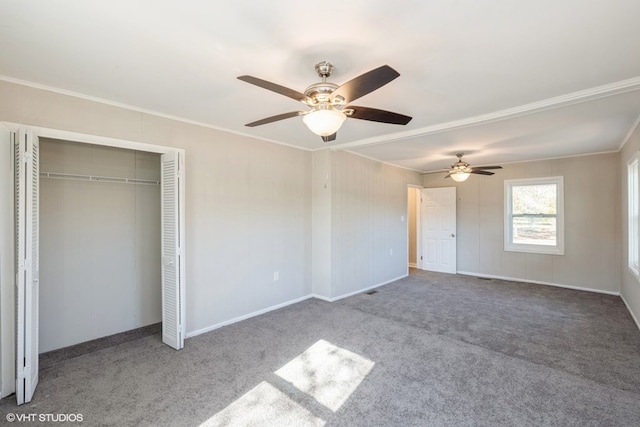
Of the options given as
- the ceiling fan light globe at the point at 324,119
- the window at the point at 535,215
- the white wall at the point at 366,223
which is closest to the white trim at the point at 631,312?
the window at the point at 535,215

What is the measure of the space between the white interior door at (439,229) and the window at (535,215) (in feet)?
3.60

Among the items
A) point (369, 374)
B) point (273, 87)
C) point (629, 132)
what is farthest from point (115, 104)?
point (629, 132)

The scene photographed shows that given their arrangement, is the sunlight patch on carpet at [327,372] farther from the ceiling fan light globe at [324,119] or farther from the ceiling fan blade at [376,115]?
the ceiling fan blade at [376,115]

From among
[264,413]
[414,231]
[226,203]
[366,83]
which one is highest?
[366,83]

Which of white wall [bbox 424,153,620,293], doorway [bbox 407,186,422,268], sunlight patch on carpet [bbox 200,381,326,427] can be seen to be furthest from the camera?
doorway [bbox 407,186,422,268]

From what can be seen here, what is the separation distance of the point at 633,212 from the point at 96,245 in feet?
22.3

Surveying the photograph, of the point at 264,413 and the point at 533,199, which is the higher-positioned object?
the point at 533,199

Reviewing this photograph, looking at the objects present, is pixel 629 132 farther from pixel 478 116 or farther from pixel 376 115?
pixel 376 115

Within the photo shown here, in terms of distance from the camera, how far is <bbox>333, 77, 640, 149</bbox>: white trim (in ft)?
8.20

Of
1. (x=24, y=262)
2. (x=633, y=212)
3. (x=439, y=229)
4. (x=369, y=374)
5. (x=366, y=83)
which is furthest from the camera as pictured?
(x=439, y=229)

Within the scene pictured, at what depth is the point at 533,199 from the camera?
6.02m

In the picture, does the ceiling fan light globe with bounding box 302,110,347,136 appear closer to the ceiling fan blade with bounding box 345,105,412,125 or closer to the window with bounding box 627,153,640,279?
the ceiling fan blade with bounding box 345,105,412,125

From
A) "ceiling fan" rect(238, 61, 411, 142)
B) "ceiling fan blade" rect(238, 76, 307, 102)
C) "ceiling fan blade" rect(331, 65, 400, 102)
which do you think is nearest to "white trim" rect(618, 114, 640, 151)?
"ceiling fan" rect(238, 61, 411, 142)
